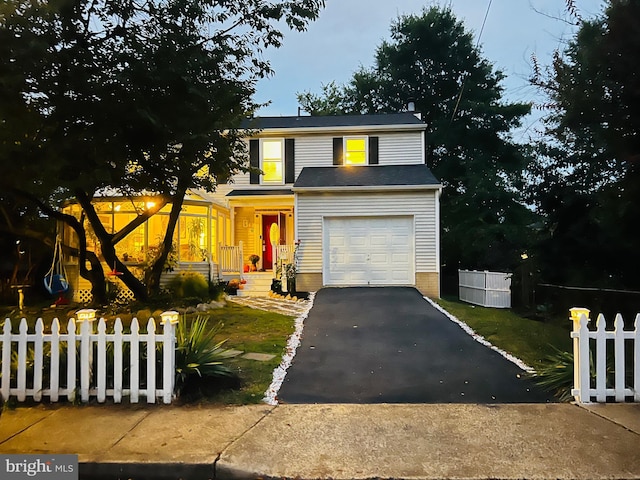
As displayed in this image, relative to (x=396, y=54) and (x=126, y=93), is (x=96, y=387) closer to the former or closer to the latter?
(x=126, y=93)

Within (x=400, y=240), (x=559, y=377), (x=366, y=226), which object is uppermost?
(x=366, y=226)

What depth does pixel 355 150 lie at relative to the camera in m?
17.6

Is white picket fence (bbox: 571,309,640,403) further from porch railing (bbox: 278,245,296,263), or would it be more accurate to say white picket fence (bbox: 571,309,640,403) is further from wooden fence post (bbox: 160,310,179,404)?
porch railing (bbox: 278,245,296,263)

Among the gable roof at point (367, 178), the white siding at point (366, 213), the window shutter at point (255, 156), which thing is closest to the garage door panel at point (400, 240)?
the white siding at point (366, 213)

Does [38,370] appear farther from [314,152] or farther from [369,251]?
[314,152]

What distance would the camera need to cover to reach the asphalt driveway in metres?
5.11

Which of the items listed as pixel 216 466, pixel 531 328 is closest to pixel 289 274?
pixel 531 328

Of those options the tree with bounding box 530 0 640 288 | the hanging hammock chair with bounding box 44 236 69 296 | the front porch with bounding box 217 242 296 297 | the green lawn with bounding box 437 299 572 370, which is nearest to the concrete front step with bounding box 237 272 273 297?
the front porch with bounding box 217 242 296 297

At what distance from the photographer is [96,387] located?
4.85 meters

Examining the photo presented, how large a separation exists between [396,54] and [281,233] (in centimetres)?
1770

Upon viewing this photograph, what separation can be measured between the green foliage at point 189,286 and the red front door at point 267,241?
204 inches

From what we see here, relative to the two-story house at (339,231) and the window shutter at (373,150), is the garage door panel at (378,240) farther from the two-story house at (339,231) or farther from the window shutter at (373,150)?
the window shutter at (373,150)

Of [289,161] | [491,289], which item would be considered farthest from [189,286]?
[491,289]

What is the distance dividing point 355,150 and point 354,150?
4cm
